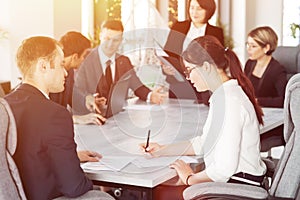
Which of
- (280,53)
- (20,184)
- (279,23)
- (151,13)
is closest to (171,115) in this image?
(20,184)

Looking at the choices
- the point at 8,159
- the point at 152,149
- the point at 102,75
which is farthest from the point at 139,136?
the point at 8,159

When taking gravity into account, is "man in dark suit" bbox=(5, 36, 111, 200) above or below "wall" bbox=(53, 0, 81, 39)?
below

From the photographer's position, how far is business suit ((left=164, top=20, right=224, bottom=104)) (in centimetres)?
399

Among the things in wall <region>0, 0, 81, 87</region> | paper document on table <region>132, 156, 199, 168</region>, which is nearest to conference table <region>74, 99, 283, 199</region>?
paper document on table <region>132, 156, 199, 168</region>

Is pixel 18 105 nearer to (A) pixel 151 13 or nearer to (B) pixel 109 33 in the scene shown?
(B) pixel 109 33

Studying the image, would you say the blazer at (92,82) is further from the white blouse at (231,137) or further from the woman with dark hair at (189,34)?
the white blouse at (231,137)

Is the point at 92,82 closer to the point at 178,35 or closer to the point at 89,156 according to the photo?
the point at 178,35

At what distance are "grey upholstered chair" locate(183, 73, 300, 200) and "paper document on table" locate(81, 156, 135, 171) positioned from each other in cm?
31

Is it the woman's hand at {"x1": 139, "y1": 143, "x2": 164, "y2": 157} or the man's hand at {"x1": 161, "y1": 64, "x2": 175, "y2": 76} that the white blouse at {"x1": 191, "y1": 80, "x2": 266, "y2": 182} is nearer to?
the woman's hand at {"x1": 139, "y1": 143, "x2": 164, "y2": 157}

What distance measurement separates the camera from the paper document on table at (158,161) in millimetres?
2333

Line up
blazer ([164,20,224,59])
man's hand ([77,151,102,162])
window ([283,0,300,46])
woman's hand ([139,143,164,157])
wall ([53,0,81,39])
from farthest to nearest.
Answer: window ([283,0,300,46]) < wall ([53,0,81,39]) < blazer ([164,20,224,59]) < woman's hand ([139,143,164,157]) < man's hand ([77,151,102,162])

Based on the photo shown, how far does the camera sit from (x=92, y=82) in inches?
147

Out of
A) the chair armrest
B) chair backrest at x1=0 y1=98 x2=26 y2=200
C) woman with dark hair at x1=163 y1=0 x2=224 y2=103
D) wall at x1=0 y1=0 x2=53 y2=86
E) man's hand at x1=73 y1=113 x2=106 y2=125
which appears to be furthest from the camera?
wall at x1=0 y1=0 x2=53 y2=86

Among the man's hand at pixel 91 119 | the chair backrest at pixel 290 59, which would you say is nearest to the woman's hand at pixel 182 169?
the man's hand at pixel 91 119
